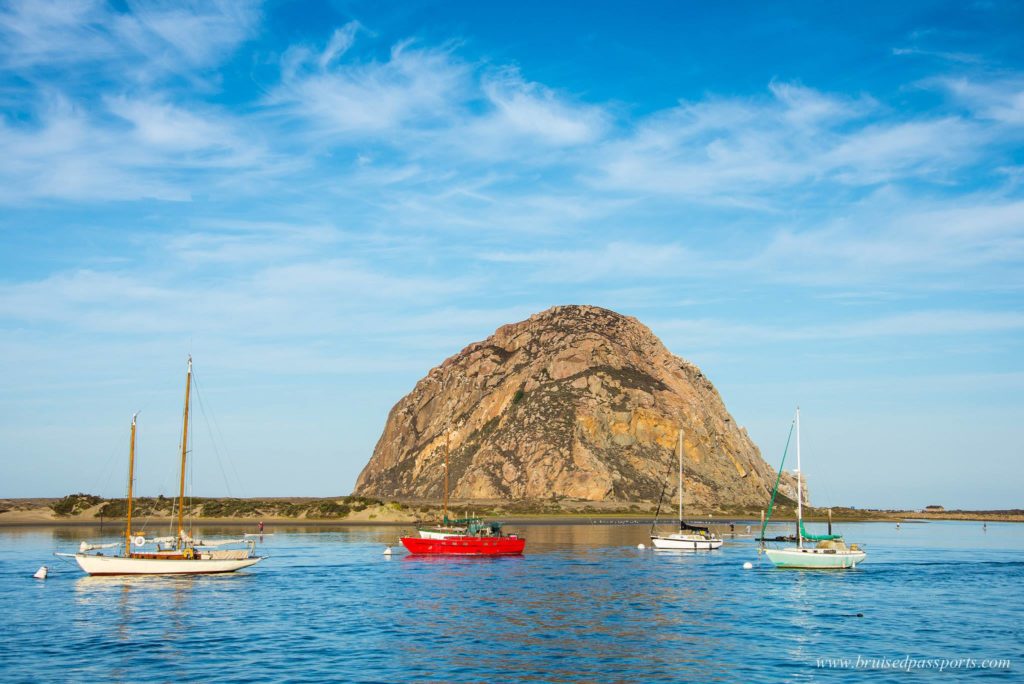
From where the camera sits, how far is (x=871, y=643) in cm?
4069

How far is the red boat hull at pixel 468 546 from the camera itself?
287 feet

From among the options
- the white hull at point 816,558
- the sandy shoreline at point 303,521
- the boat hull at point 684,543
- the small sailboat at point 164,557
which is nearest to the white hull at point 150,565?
the small sailboat at point 164,557

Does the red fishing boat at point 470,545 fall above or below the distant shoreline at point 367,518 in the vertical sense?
above

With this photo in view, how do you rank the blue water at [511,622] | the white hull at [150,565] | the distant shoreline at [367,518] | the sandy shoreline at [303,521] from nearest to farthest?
the blue water at [511,622]
the white hull at [150,565]
the sandy shoreline at [303,521]
the distant shoreline at [367,518]

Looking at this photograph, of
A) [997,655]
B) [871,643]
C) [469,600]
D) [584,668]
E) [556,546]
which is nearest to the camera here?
[584,668]

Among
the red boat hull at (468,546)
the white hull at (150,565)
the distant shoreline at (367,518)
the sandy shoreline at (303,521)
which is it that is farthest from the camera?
the distant shoreline at (367,518)

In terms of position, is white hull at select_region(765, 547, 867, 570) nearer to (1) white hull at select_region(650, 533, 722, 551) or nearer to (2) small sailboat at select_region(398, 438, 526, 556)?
(1) white hull at select_region(650, 533, 722, 551)

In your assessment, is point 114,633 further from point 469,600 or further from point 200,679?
point 469,600

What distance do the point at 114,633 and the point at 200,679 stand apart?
484 inches

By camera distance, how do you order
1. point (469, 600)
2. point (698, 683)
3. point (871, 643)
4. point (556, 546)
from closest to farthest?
point (698, 683)
point (871, 643)
point (469, 600)
point (556, 546)

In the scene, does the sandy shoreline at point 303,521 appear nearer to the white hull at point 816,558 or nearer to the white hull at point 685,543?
the white hull at point 685,543

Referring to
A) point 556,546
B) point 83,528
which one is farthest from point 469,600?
point 83,528

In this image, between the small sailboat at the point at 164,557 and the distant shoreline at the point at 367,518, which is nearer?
the small sailboat at the point at 164,557

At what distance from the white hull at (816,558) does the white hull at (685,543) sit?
22.0 meters
